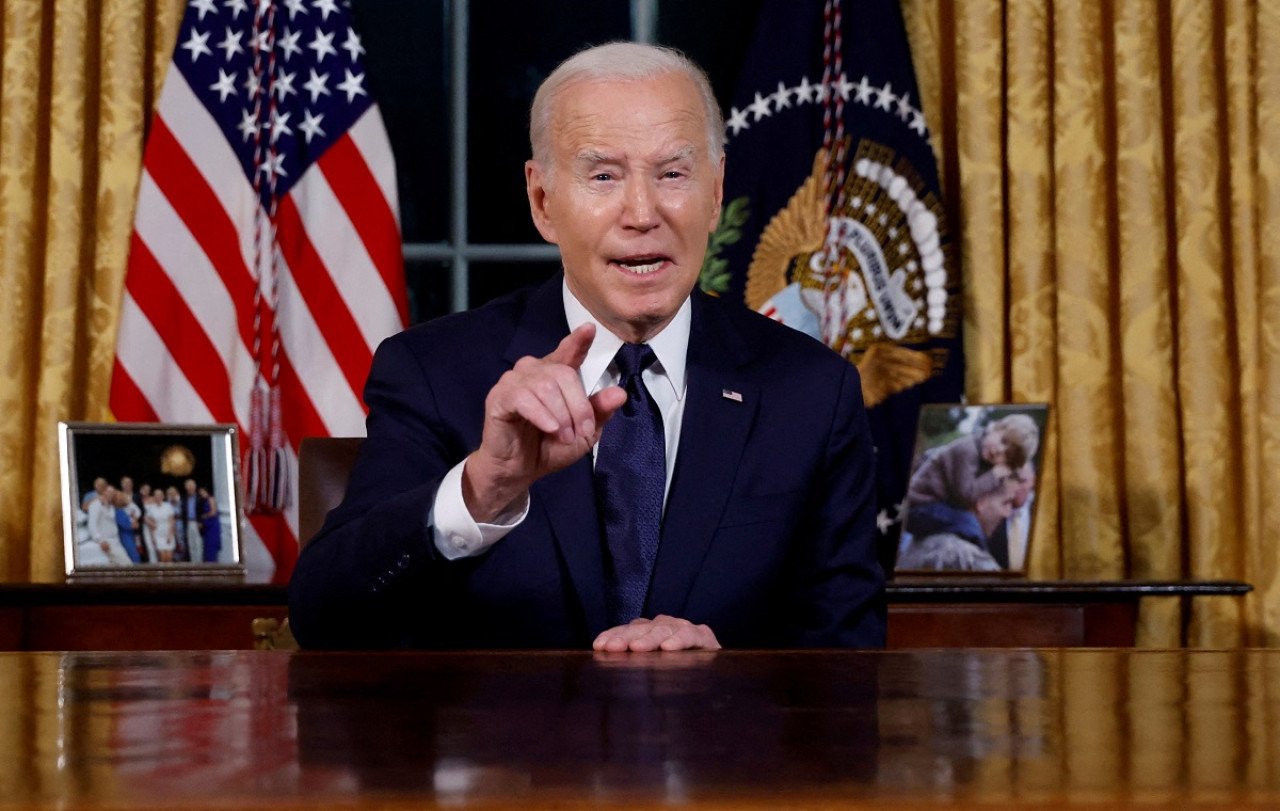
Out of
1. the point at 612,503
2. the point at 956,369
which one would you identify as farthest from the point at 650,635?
the point at 956,369

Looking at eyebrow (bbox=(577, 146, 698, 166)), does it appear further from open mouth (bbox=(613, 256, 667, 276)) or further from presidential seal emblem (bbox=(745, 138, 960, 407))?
presidential seal emblem (bbox=(745, 138, 960, 407))

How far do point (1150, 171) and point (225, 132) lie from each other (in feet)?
6.80

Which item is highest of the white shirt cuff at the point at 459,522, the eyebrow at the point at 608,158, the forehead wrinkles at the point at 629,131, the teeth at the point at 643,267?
the forehead wrinkles at the point at 629,131

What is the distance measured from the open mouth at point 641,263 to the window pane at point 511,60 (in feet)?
5.84

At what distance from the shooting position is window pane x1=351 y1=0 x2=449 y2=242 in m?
3.53

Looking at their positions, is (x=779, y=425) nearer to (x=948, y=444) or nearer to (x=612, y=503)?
(x=612, y=503)

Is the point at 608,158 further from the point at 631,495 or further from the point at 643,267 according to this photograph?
the point at 631,495

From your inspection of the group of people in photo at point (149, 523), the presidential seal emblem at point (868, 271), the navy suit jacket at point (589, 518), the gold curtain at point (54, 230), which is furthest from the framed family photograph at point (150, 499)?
the presidential seal emblem at point (868, 271)

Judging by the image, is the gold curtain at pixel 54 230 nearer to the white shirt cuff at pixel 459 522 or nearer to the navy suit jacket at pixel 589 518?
the navy suit jacket at pixel 589 518

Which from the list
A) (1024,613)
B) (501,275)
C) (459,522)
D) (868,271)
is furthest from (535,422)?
(501,275)

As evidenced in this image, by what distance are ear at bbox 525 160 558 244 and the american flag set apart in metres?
1.26

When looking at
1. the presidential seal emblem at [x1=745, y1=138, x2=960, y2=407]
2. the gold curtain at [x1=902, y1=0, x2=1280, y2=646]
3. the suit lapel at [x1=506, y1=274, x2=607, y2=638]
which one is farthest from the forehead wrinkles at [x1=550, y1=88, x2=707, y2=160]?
the gold curtain at [x1=902, y1=0, x2=1280, y2=646]

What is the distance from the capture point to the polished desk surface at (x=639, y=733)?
0.55 metres

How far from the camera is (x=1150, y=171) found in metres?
3.03
